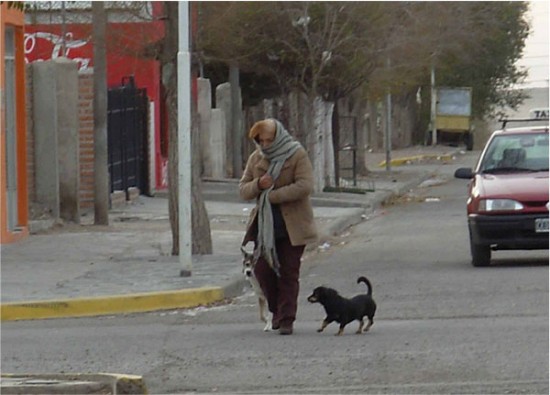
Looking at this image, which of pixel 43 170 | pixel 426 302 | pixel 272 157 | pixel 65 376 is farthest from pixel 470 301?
pixel 43 170

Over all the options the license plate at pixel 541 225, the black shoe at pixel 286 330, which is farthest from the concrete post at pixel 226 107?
the black shoe at pixel 286 330

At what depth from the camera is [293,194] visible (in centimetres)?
1104

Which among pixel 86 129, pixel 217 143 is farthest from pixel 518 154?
pixel 217 143

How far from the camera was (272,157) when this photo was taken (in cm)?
1120

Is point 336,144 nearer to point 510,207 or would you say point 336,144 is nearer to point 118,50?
point 118,50

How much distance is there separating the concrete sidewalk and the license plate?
3.21 meters

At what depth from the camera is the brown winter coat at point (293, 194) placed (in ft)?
36.3

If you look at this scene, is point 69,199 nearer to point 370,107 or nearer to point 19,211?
point 19,211

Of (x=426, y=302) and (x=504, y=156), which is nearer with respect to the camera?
(x=426, y=302)

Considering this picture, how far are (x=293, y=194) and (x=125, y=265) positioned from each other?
5742 millimetres

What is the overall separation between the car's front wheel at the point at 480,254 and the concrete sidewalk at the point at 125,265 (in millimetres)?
2608

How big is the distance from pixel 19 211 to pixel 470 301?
917 centimetres

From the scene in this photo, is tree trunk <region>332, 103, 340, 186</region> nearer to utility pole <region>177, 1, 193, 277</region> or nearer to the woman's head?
utility pole <region>177, 1, 193, 277</region>

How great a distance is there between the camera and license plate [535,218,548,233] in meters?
15.1
